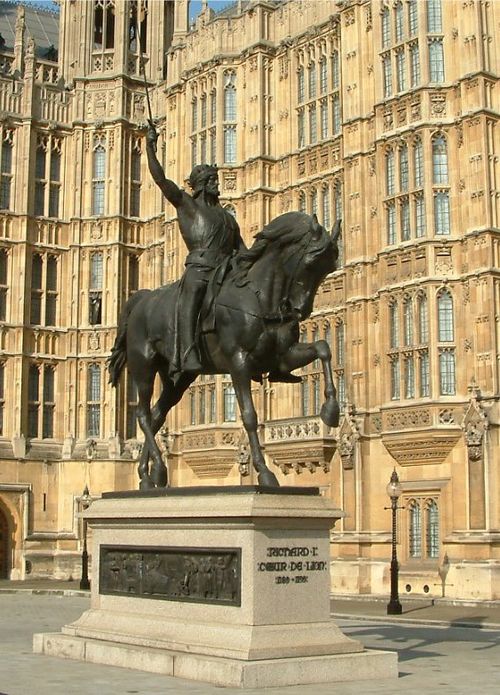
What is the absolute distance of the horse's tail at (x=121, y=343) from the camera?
1727 cm

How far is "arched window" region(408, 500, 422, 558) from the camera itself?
3325 centimetres

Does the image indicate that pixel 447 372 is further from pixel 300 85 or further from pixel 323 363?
pixel 323 363

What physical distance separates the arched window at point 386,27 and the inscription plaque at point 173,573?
2491 centimetres

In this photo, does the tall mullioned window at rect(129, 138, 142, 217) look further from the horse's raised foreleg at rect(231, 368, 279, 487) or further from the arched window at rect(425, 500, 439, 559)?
the horse's raised foreleg at rect(231, 368, 279, 487)

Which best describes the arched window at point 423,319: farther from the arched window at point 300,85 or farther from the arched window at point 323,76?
the arched window at point 300,85

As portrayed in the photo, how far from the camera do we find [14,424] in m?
45.2

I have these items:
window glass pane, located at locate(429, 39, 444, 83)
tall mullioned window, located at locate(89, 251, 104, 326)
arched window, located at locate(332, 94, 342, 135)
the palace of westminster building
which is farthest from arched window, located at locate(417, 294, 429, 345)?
tall mullioned window, located at locate(89, 251, 104, 326)

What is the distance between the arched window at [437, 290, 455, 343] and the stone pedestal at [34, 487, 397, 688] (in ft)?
63.6

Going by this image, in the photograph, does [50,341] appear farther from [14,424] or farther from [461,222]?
[461,222]

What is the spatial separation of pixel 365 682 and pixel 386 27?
27.7 m

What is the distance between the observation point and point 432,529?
1299 inches

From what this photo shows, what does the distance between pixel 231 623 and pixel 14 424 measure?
33159 millimetres

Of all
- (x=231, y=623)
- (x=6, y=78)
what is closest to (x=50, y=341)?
(x=6, y=78)

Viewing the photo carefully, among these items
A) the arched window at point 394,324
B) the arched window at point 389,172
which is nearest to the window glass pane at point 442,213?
the arched window at point 389,172
